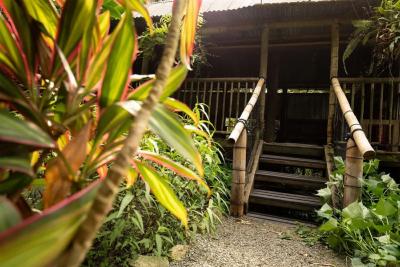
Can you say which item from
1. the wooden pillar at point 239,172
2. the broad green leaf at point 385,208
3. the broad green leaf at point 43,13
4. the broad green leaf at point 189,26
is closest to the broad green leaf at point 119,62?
the broad green leaf at point 189,26

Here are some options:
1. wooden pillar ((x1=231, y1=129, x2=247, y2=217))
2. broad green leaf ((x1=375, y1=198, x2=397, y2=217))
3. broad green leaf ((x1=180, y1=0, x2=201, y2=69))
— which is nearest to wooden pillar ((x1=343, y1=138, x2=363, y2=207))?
broad green leaf ((x1=375, y1=198, x2=397, y2=217))

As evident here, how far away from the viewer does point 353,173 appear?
299 centimetres

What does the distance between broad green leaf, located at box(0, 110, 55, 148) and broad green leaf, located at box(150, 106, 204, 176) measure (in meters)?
0.20

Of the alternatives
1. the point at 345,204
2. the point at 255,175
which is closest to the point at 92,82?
the point at 345,204

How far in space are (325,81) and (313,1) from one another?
4357mm

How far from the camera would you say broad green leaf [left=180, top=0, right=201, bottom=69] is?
2.28 ft

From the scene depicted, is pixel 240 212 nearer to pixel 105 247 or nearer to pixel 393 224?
pixel 393 224

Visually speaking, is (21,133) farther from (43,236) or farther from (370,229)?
(370,229)

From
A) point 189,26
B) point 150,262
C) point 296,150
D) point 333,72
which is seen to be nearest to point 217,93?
point 296,150

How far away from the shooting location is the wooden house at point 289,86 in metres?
3.86

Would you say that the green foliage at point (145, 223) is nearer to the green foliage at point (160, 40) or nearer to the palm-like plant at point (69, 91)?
the palm-like plant at point (69, 91)

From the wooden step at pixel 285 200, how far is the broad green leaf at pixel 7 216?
147 inches

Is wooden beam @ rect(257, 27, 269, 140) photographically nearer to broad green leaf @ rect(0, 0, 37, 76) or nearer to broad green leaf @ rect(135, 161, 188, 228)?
broad green leaf @ rect(135, 161, 188, 228)

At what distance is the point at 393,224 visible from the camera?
2527 millimetres
